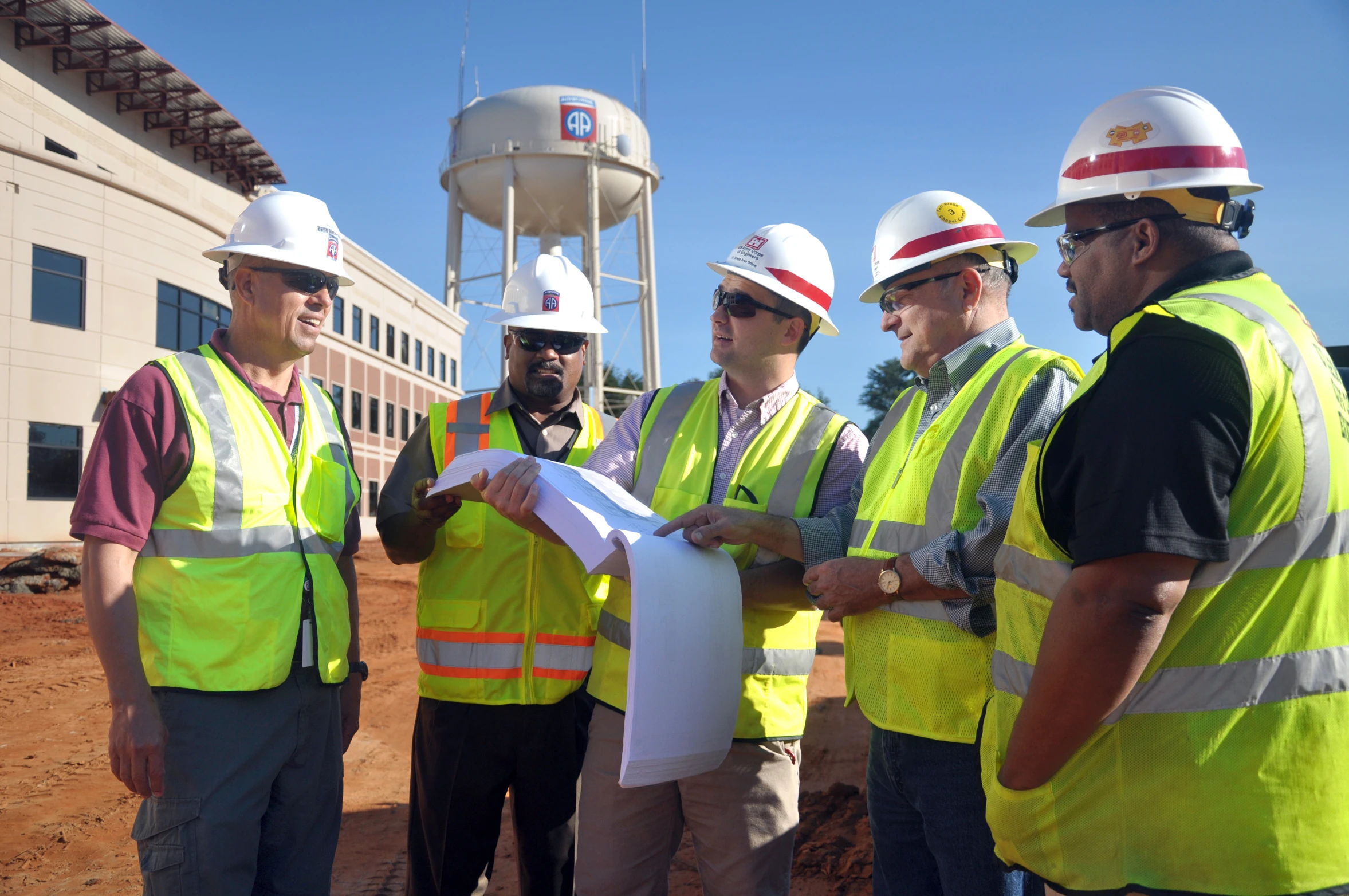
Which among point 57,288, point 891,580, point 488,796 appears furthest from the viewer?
point 57,288

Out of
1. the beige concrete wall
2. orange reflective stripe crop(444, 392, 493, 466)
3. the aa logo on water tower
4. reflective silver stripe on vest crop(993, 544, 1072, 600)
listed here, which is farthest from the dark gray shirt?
the aa logo on water tower

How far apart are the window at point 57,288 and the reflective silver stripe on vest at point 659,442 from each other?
23.4 meters

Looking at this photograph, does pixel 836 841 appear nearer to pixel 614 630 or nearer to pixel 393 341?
pixel 614 630

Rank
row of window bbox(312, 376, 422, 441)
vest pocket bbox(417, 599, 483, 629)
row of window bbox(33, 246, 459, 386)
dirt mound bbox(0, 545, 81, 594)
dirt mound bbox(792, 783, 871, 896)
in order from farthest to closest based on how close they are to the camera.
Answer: row of window bbox(312, 376, 422, 441) < row of window bbox(33, 246, 459, 386) < dirt mound bbox(0, 545, 81, 594) < dirt mound bbox(792, 783, 871, 896) < vest pocket bbox(417, 599, 483, 629)

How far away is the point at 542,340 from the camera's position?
160 inches

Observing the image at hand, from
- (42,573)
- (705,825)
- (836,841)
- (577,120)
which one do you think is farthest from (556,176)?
(705,825)

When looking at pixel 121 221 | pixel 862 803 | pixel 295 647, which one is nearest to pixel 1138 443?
pixel 295 647

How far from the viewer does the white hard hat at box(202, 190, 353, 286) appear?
3.19m

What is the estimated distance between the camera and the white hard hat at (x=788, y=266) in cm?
345

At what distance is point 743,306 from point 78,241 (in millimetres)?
24326

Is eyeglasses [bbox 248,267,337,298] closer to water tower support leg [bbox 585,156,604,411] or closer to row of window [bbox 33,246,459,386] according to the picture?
row of window [bbox 33,246,459,386]

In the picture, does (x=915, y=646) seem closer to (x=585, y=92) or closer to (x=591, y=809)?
(x=591, y=809)

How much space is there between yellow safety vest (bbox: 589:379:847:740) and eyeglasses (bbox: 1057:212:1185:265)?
1.27 metres

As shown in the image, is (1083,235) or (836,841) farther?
(836,841)
